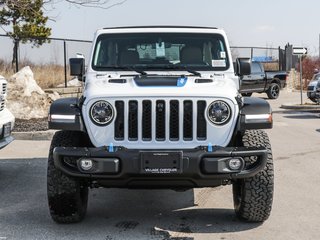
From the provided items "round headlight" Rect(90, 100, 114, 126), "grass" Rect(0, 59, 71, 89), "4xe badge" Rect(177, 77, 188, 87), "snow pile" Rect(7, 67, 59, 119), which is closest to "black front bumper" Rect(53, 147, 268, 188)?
"round headlight" Rect(90, 100, 114, 126)

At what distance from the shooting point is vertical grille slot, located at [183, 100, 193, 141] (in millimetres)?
4848

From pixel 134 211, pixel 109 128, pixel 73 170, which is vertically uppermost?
pixel 109 128

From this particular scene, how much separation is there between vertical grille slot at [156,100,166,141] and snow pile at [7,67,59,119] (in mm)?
8825

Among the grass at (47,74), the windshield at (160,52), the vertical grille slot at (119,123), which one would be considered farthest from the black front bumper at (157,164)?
the grass at (47,74)

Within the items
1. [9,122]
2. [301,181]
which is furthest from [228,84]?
[9,122]

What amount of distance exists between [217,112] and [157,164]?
743 millimetres

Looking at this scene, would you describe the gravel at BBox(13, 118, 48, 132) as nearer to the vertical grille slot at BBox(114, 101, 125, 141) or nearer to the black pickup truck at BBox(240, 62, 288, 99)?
the vertical grille slot at BBox(114, 101, 125, 141)

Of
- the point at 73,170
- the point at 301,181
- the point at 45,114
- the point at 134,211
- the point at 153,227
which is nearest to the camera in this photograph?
the point at 73,170

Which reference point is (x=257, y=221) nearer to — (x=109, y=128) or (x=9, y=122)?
(x=109, y=128)

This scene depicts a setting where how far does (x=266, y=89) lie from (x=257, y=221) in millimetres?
20097

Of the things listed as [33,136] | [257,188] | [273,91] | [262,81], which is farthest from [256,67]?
[257,188]

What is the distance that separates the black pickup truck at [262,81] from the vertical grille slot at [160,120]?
745 inches

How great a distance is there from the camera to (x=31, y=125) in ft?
40.2

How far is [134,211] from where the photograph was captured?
586cm
